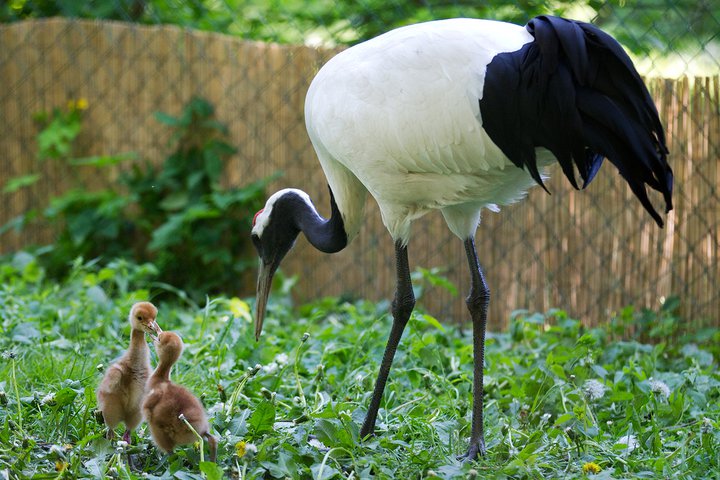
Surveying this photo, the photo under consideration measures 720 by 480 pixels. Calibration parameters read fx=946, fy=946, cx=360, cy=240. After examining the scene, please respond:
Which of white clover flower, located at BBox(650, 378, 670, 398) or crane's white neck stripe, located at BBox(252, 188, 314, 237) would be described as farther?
crane's white neck stripe, located at BBox(252, 188, 314, 237)

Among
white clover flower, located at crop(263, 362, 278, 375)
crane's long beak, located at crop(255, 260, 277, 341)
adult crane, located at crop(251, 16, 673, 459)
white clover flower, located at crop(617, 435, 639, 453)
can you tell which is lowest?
white clover flower, located at crop(617, 435, 639, 453)

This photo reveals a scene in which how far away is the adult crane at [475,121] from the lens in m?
3.18

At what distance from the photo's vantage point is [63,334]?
4.78m

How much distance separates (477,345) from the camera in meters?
3.79

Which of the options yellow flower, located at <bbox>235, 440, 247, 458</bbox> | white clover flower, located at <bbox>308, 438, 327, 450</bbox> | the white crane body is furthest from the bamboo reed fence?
yellow flower, located at <bbox>235, 440, 247, 458</bbox>

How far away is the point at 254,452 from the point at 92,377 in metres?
1.19

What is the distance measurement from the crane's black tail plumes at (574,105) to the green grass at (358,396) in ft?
3.25

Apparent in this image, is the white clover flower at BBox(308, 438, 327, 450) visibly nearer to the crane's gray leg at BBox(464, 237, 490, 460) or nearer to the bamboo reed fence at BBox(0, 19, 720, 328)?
the crane's gray leg at BBox(464, 237, 490, 460)

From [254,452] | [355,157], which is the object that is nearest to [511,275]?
[355,157]

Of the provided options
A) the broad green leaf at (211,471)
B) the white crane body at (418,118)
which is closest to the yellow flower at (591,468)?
the white crane body at (418,118)

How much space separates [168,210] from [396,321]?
3.37m

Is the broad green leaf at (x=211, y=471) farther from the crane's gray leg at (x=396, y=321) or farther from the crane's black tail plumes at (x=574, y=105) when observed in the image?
the crane's black tail plumes at (x=574, y=105)

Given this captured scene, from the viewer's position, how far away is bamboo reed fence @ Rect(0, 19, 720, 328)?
5320 mm

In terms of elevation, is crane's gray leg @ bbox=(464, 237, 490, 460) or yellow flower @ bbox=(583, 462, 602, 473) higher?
crane's gray leg @ bbox=(464, 237, 490, 460)
